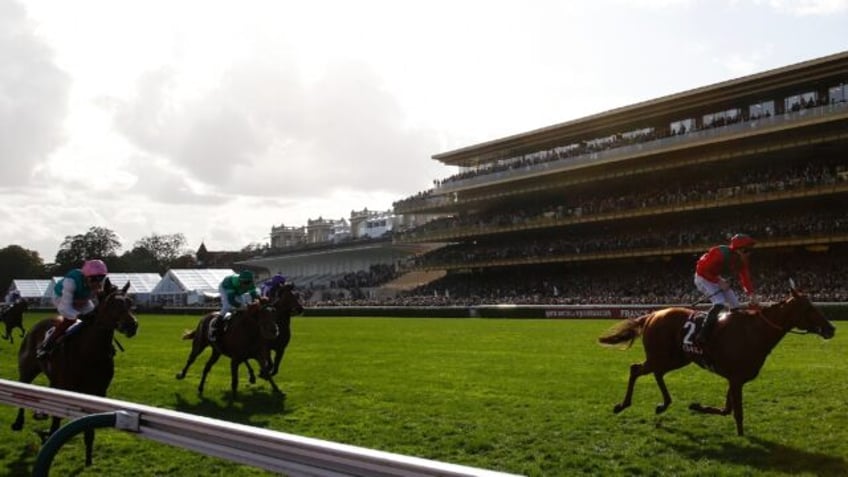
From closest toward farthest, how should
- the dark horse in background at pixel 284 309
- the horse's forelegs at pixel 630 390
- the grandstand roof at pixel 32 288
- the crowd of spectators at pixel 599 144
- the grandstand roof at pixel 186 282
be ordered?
the horse's forelegs at pixel 630 390
the dark horse in background at pixel 284 309
the crowd of spectators at pixel 599 144
the grandstand roof at pixel 186 282
the grandstand roof at pixel 32 288

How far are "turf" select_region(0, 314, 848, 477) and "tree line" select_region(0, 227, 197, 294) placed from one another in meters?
105

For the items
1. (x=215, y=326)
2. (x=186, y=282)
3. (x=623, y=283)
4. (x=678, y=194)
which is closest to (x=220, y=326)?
(x=215, y=326)

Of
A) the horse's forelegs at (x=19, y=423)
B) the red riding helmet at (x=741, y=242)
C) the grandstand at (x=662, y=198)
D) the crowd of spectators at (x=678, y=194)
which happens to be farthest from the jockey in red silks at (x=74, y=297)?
the crowd of spectators at (x=678, y=194)

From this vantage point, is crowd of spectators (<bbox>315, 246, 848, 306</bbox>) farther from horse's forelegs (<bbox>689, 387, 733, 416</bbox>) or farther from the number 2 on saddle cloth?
horse's forelegs (<bbox>689, 387, 733, 416</bbox>)

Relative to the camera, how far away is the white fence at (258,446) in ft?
9.98

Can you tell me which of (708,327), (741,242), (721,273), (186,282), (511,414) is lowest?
(511,414)

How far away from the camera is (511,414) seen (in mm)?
9086

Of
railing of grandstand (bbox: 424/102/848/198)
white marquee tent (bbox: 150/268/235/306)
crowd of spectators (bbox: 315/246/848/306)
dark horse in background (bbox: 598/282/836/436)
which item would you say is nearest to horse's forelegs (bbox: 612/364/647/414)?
dark horse in background (bbox: 598/282/836/436)

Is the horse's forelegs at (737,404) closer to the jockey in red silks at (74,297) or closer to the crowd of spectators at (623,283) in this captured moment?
the jockey in red silks at (74,297)

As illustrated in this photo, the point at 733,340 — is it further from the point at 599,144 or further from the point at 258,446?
the point at 599,144

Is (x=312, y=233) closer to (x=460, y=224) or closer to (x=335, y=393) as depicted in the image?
(x=460, y=224)

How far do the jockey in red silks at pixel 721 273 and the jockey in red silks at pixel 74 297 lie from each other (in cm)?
633

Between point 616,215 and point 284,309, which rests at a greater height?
point 616,215

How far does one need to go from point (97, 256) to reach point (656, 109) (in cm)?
9139
